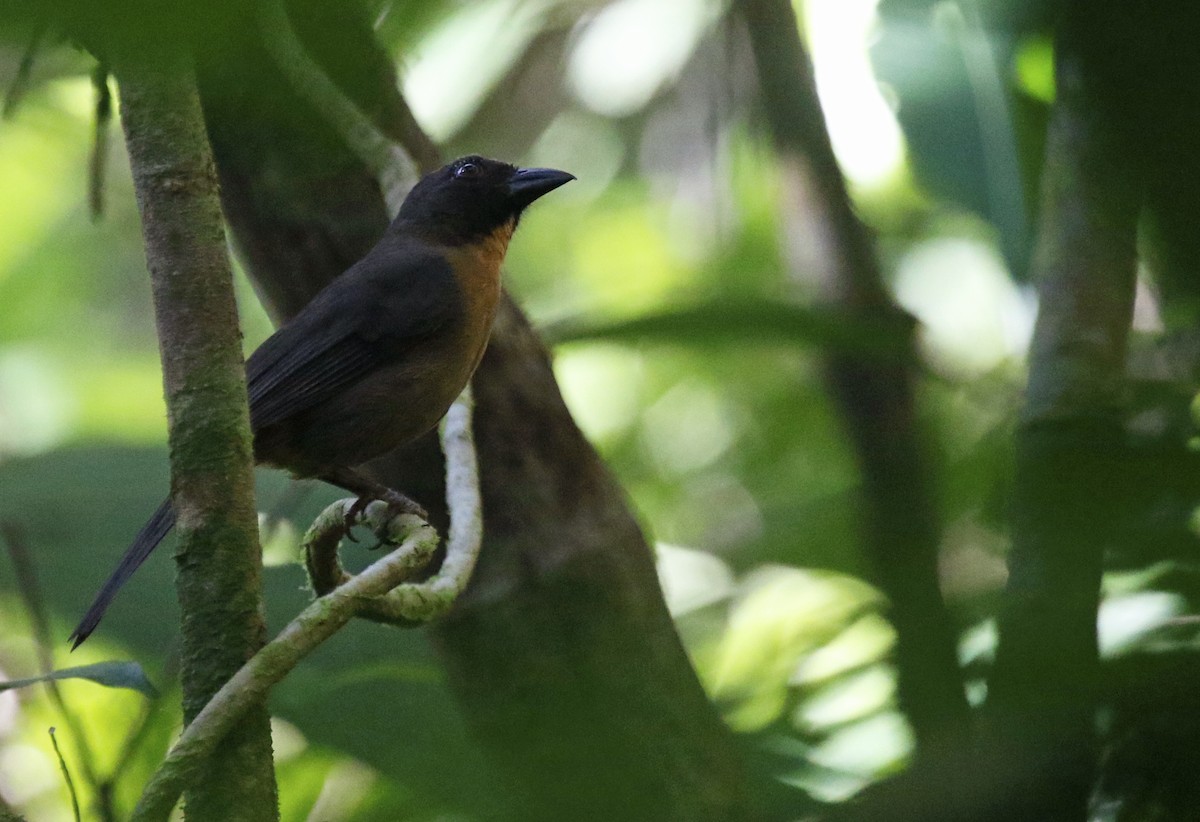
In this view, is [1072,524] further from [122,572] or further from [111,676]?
[122,572]

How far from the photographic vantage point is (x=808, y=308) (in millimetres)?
1981

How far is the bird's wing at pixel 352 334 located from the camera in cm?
358

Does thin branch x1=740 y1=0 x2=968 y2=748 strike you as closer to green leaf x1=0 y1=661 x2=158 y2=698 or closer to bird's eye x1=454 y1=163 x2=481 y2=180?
green leaf x1=0 y1=661 x2=158 y2=698

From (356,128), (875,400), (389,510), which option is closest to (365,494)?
(389,510)

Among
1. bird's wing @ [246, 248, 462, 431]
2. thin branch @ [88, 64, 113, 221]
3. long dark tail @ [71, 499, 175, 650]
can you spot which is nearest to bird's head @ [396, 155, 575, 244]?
bird's wing @ [246, 248, 462, 431]

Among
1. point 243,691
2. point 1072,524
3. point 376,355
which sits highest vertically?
point 376,355

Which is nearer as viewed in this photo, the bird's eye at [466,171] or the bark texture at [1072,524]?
the bark texture at [1072,524]

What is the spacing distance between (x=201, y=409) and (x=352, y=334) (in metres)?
2.04

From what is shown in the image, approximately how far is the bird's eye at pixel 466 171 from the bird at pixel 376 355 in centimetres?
13

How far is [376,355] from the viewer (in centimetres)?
383

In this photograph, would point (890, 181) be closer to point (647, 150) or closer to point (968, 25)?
point (647, 150)

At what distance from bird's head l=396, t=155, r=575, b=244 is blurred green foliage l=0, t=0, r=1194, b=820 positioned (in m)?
0.35

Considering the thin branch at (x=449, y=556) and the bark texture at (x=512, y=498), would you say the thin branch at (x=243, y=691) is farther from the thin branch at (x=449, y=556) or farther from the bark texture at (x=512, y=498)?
the bark texture at (x=512, y=498)

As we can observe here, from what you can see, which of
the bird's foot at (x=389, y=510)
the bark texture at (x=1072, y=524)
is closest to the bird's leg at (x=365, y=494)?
Result: the bird's foot at (x=389, y=510)
